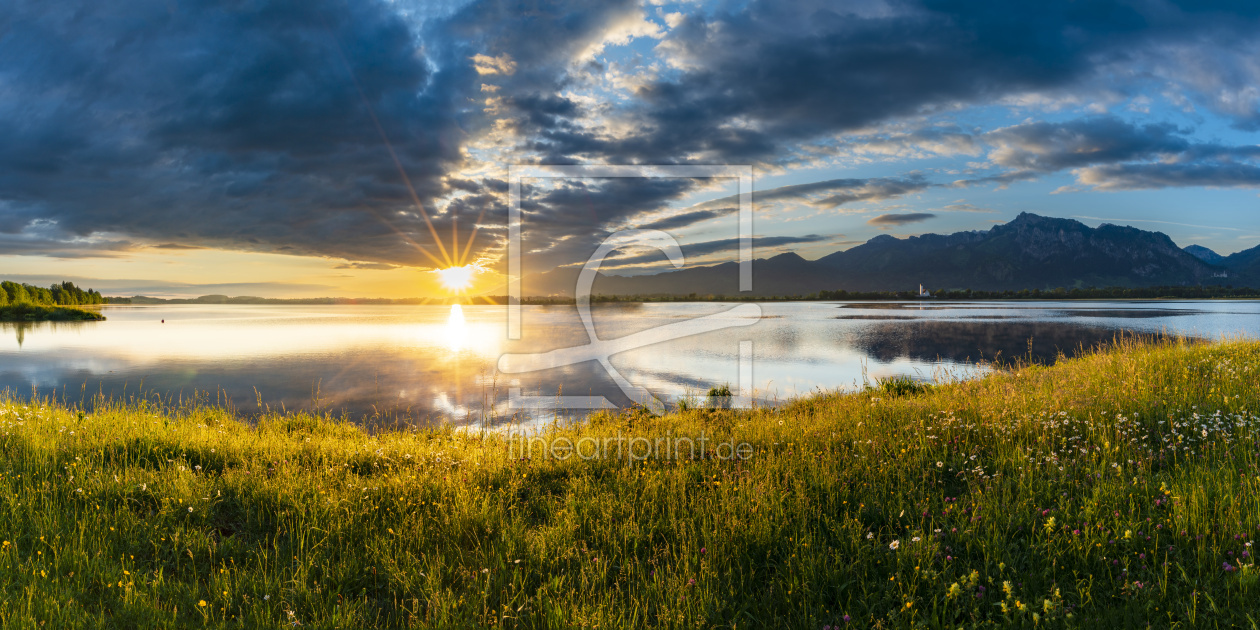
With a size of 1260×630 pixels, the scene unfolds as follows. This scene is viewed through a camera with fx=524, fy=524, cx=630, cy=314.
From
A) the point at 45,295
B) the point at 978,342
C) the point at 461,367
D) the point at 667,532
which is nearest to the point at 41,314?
the point at 45,295

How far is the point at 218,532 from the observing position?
5871mm

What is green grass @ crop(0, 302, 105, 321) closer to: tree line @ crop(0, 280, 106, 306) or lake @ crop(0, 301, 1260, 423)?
tree line @ crop(0, 280, 106, 306)

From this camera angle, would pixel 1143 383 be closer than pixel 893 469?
No

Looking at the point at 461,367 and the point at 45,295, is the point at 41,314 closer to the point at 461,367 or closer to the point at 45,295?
the point at 45,295

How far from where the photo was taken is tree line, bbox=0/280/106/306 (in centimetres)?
10527

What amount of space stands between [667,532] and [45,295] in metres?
192

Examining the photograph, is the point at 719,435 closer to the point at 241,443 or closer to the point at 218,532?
the point at 218,532

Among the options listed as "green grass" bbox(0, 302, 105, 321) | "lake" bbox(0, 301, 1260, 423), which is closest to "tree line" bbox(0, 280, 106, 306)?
"green grass" bbox(0, 302, 105, 321)

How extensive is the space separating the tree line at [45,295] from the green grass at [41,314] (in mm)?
9385

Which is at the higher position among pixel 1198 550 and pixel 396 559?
pixel 1198 550

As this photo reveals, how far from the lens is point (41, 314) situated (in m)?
90.3

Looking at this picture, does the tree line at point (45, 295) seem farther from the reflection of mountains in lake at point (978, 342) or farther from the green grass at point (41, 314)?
the reflection of mountains in lake at point (978, 342)

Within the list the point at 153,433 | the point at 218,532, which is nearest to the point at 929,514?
the point at 218,532

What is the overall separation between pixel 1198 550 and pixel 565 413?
14.9m
